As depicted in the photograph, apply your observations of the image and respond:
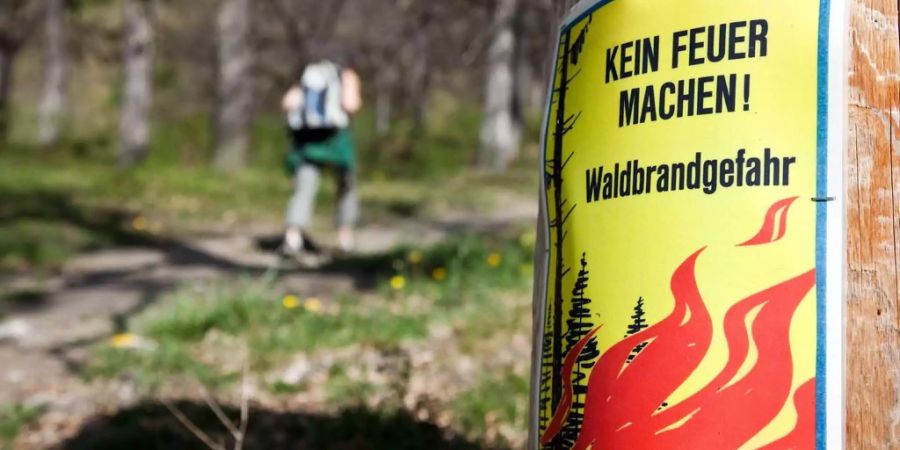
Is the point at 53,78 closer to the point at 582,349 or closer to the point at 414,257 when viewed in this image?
the point at 414,257

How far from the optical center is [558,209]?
73.7 inches

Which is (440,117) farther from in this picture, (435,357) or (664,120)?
(664,120)

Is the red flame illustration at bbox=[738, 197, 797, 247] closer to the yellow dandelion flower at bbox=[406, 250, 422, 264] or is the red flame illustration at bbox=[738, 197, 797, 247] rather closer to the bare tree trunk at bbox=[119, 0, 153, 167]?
the yellow dandelion flower at bbox=[406, 250, 422, 264]

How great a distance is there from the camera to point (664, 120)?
166 centimetres

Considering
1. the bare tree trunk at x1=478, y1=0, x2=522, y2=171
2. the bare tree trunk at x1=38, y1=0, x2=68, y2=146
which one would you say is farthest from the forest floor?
the bare tree trunk at x1=38, y1=0, x2=68, y2=146

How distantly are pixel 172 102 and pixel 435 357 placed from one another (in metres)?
35.2

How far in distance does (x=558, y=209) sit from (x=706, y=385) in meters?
0.46

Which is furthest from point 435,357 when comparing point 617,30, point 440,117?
point 440,117

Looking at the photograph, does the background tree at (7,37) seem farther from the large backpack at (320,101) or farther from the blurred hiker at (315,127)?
the large backpack at (320,101)

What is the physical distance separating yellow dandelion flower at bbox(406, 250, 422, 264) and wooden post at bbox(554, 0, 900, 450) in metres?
5.37

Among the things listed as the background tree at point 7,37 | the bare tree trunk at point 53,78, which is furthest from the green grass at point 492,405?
the bare tree trunk at point 53,78

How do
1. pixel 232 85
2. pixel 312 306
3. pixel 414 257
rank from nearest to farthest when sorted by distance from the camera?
pixel 312 306 → pixel 414 257 → pixel 232 85

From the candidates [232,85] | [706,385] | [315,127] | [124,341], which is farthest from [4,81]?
[706,385]

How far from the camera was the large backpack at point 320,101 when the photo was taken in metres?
7.73
